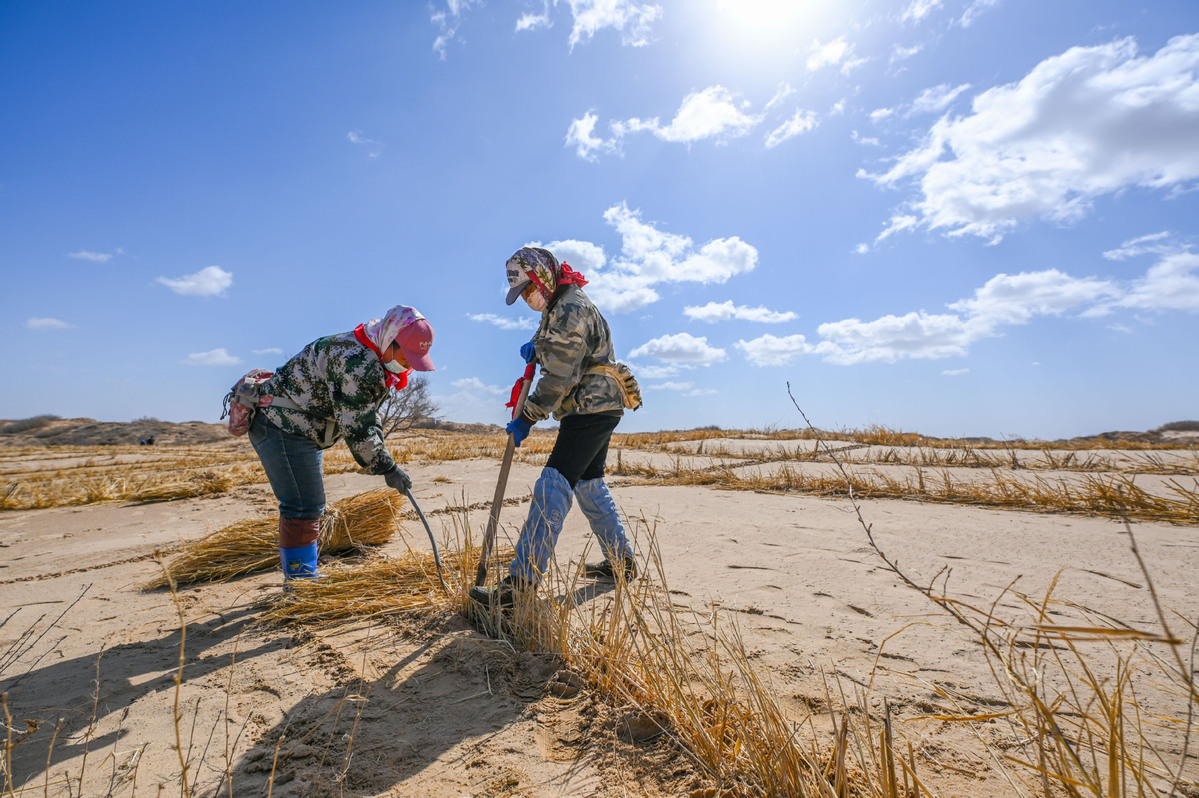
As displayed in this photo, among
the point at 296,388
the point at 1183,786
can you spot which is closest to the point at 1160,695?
the point at 1183,786

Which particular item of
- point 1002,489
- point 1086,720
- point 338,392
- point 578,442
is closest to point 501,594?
point 578,442

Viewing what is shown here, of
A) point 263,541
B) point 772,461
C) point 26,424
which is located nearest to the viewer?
point 263,541

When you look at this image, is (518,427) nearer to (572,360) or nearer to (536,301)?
(572,360)

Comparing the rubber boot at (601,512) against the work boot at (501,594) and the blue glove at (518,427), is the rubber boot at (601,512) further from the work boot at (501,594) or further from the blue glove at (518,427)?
the work boot at (501,594)

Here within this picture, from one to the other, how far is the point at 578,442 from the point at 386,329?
1134 mm

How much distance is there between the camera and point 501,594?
2.41m

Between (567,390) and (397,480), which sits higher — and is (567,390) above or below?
above

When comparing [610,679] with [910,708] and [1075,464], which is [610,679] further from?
[1075,464]

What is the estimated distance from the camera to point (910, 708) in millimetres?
1675

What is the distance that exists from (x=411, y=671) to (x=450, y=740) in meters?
0.49

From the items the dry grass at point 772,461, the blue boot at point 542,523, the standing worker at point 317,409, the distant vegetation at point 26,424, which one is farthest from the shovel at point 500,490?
the distant vegetation at point 26,424

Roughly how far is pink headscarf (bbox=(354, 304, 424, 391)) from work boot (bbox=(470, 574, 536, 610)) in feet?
3.83

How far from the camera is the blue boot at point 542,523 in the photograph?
97.5 inches

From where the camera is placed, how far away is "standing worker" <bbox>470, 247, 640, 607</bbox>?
277cm
